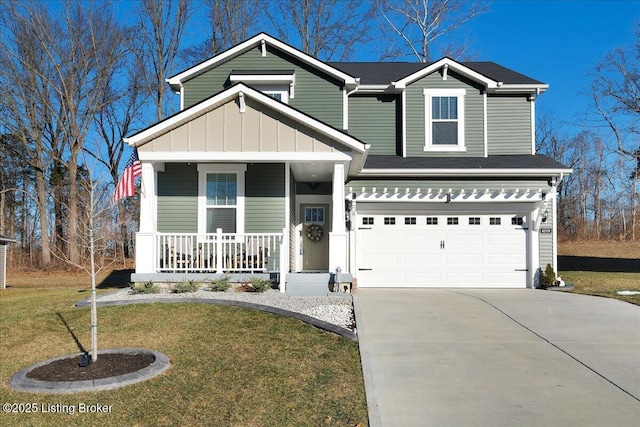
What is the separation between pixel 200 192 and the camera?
12.4 metres

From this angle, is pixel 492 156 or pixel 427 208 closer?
pixel 427 208

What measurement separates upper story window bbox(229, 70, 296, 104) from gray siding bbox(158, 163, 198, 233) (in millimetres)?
3280

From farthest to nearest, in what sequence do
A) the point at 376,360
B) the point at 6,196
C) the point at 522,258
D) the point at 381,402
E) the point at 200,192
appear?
the point at 6,196 → the point at 522,258 → the point at 200,192 → the point at 376,360 → the point at 381,402

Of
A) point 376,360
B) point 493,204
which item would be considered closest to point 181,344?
point 376,360

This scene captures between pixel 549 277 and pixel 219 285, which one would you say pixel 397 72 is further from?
pixel 219 285

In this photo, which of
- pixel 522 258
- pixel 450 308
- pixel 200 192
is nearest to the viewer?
pixel 450 308

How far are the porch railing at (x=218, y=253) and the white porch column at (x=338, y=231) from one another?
1.23 metres

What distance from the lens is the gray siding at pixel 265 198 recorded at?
12453 mm

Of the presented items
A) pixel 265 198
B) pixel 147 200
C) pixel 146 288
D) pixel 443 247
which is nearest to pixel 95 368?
pixel 146 288

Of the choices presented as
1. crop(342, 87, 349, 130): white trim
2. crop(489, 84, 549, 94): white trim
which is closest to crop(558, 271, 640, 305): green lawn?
crop(489, 84, 549, 94): white trim

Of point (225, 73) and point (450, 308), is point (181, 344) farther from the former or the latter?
point (225, 73)

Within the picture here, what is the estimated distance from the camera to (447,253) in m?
13.6

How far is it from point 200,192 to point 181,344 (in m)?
6.33

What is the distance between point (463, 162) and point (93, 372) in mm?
11094
